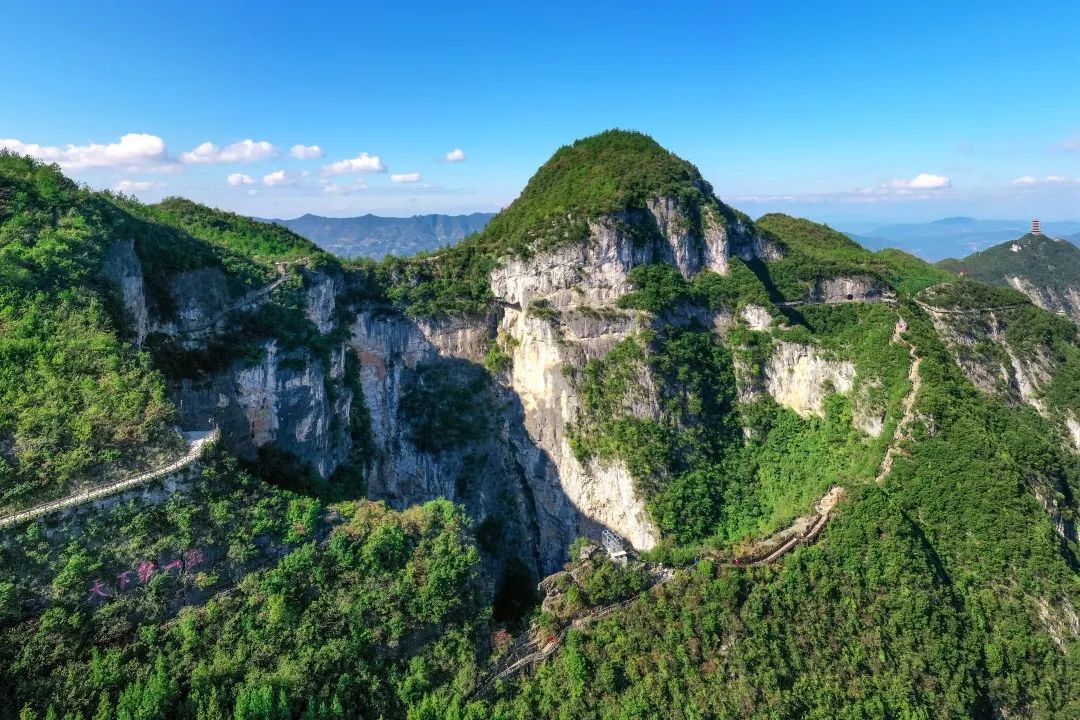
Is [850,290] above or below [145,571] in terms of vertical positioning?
above

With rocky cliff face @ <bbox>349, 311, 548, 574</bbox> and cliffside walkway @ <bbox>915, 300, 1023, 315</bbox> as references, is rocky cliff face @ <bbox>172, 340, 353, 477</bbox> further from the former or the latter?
cliffside walkway @ <bbox>915, 300, 1023, 315</bbox>

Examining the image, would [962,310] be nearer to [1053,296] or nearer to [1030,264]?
[1053,296]

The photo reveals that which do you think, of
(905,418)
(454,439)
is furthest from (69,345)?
(905,418)

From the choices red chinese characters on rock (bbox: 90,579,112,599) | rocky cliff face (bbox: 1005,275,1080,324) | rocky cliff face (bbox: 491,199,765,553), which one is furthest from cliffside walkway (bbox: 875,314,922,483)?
rocky cliff face (bbox: 1005,275,1080,324)

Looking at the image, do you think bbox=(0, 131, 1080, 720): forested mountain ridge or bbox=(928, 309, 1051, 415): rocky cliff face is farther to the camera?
bbox=(928, 309, 1051, 415): rocky cliff face

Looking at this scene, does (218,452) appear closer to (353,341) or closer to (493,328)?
(353,341)

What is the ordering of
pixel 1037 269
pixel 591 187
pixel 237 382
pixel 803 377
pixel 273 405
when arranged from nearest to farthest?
pixel 237 382 → pixel 273 405 → pixel 803 377 → pixel 591 187 → pixel 1037 269
